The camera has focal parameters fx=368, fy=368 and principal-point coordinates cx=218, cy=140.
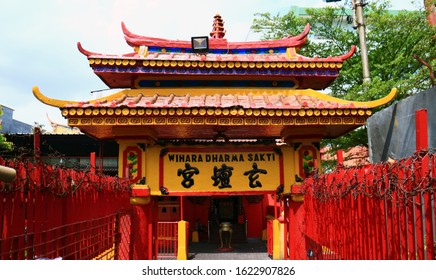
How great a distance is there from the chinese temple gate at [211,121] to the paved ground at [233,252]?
699 centimetres

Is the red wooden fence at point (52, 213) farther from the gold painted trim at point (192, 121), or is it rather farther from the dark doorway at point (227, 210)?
the dark doorway at point (227, 210)

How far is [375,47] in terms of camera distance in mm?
19828

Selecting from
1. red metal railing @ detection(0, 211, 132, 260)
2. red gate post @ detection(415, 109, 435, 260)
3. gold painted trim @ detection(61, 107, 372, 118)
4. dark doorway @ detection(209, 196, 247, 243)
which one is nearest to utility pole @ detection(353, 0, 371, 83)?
gold painted trim @ detection(61, 107, 372, 118)

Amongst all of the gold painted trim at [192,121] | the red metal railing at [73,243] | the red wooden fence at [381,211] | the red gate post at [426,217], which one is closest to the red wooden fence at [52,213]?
the red metal railing at [73,243]

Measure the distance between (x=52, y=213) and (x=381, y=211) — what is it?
11.9 ft

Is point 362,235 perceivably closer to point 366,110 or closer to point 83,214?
point 83,214

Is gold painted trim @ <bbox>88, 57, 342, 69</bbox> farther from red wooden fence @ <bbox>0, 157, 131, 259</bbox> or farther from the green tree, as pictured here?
the green tree

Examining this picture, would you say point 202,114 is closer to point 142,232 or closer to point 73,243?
point 142,232

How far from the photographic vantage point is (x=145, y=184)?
885 centimetres

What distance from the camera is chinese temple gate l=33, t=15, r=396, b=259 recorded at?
7875 mm

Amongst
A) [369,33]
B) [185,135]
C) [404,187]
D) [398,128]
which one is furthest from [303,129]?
[369,33]

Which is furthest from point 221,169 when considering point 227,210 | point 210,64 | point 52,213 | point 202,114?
point 227,210
